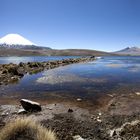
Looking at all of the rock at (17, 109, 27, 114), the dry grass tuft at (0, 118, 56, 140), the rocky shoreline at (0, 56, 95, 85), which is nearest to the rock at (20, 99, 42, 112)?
the rock at (17, 109, 27, 114)

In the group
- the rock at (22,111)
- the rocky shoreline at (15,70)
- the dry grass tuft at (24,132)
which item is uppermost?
the dry grass tuft at (24,132)

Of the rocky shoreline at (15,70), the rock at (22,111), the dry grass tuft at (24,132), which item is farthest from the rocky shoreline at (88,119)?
the rocky shoreline at (15,70)

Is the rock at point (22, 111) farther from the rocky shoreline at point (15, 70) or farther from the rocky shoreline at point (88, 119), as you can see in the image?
the rocky shoreline at point (15, 70)

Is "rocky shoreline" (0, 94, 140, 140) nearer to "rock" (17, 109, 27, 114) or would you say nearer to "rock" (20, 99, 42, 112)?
"rock" (17, 109, 27, 114)

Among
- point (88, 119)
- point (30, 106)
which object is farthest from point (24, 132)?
point (30, 106)

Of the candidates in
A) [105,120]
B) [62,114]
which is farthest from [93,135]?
[62,114]

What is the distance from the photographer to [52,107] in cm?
1400

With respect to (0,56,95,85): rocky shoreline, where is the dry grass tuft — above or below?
above

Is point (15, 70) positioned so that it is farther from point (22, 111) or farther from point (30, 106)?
point (22, 111)

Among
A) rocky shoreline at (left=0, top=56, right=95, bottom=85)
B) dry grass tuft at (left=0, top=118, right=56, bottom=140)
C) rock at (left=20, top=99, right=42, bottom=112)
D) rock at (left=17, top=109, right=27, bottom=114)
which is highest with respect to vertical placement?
dry grass tuft at (left=0, top=118, right=56, bottom=140)

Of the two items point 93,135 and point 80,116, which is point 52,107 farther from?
point 93,135

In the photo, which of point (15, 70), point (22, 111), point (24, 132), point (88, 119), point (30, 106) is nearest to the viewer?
point (24, 132)

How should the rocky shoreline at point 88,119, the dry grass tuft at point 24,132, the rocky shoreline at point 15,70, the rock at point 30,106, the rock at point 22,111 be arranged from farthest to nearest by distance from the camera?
1. the rocky shoreline at point 15,70
2. the rock at point 30,106
3. the rock at point 22,111
4. the rocky shoreline at point 88,119
5. the dry grass tuft at point 24,132

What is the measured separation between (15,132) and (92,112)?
23.8 ft
